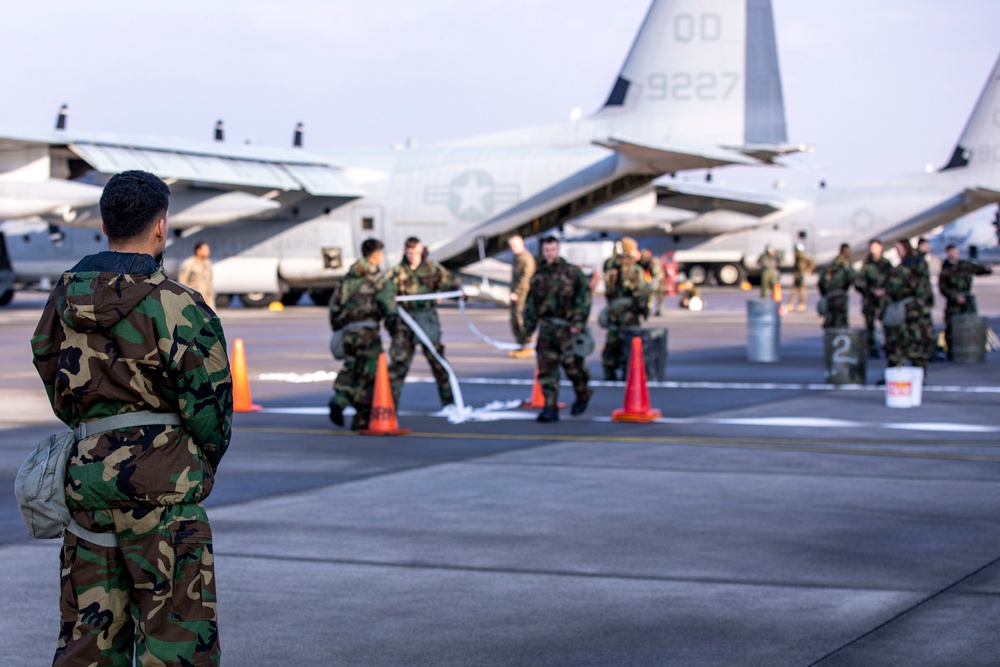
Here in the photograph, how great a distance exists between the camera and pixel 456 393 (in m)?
13.3

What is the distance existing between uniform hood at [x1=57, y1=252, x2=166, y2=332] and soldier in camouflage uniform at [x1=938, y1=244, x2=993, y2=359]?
18254 mm

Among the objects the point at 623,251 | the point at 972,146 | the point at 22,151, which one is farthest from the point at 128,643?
the point at 972,146

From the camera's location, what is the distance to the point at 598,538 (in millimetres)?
7676

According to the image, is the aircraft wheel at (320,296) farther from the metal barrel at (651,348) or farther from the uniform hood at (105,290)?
the uniform hood at (105,290)

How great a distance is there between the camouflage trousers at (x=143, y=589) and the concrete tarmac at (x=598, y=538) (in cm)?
164

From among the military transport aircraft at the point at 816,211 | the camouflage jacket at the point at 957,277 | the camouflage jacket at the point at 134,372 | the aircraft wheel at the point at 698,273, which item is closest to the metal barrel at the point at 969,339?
the camouflage jacket at the point at 957,277

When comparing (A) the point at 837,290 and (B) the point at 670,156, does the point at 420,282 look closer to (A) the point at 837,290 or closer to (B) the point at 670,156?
(A) the point at 837,290

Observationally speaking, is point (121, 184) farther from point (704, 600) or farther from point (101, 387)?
point (704, 600)

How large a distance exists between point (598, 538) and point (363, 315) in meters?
4.86

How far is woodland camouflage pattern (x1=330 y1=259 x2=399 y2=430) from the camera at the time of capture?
39.0 ft

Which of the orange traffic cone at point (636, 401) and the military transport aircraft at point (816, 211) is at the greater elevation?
the military transport aircraft at point (816, 211)

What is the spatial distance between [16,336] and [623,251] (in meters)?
13.8

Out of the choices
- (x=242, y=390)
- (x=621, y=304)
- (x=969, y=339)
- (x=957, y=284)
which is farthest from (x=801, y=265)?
(x=242, y=390)

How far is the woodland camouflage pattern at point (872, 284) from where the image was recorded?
17.4m
